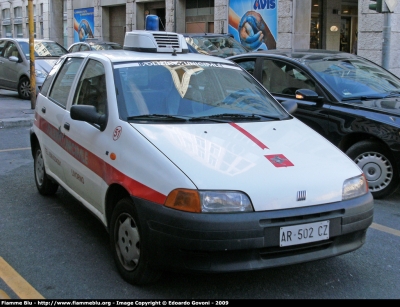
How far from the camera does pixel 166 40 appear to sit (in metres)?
5.44

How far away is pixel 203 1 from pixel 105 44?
5.88m

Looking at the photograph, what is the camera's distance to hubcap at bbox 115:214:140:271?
3832 millimetres

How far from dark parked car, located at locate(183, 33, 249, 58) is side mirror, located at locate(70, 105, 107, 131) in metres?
8.34

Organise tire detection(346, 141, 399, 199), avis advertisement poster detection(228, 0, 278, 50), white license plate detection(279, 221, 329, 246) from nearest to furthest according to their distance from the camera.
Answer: white license plate detection(279, 221, 329, 246)
tire detection(346, 141, 399, 199)
avis advertisement poster detection(228, 0, 278, 50)

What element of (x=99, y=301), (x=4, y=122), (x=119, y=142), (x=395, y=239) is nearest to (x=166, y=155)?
(x=119, y=142)

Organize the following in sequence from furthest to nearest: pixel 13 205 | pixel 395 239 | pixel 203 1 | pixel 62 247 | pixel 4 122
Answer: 1. pixel 203 1
2. pixel 4 122
3. pixel 13 205
4. pixel 395 239
5. pixel 62 247

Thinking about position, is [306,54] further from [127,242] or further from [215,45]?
[215,45]

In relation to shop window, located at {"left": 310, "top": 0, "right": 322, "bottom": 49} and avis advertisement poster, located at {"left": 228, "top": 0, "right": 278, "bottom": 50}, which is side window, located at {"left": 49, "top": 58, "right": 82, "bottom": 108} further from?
shop window, located at {"left": 310, "top": 0, "right": 322, "bottom": 49}

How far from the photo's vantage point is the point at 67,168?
5.09 metres

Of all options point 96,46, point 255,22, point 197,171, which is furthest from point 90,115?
point 255,22

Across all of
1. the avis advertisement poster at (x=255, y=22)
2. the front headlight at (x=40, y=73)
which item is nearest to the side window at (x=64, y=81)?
the front headlight at (x=40, y=73)

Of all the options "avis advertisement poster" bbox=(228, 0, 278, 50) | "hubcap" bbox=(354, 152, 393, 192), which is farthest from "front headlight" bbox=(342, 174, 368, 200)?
"avis advertisement poster" bbox=(228, 0, 278, 50)

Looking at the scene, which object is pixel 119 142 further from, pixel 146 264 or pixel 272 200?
pixel 272 200

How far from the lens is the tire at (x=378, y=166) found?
20.6 ft
